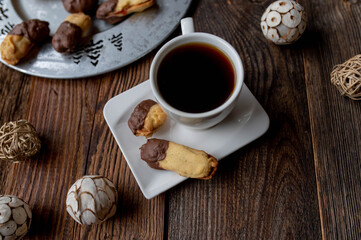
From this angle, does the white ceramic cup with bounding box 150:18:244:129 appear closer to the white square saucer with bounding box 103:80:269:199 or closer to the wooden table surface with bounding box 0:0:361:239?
the white square saucer with bounding box 103:80:269:199

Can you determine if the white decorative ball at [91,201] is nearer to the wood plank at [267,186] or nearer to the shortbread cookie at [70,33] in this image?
the wood plank at [267,186]

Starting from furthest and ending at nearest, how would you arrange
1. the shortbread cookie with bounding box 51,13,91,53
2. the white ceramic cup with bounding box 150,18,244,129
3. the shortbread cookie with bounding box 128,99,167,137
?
the shortbread cookie with bounding box 51,13,91,53 → the shortbread cookie with bounding box 128,99,167,137 → the white ceramic cup with bounding box 150,18,244,129

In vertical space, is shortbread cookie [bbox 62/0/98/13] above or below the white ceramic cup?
above

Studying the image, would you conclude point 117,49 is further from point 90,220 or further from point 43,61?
point 90,220

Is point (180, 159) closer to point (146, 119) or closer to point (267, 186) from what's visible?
point (146, 119)

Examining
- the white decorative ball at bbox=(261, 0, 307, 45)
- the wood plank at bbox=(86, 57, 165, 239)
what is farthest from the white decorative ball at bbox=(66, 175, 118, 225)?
the white decorative ball at bbox=(261, 0, 307, 45)

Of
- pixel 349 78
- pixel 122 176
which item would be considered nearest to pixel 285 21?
pixel 349 78
